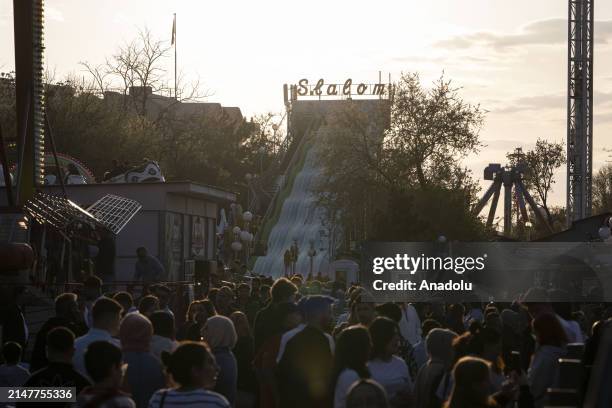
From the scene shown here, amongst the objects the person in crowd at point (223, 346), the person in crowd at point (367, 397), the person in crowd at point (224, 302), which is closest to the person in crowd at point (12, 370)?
the person in crowd at point (223, 346)

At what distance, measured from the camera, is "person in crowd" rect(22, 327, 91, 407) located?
30.9 ft

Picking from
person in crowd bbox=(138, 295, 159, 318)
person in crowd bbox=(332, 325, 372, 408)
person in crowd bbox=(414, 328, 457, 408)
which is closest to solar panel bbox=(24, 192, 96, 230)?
person in crowd bbox=(138, 295, 159, 318)

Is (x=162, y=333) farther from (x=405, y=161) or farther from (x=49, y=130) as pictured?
(x=405, y=161)

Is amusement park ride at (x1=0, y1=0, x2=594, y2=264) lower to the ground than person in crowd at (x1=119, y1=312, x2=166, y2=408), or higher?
higher

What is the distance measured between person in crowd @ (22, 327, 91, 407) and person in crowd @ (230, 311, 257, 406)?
11.9ft

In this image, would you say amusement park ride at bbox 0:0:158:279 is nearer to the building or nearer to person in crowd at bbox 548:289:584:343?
the building

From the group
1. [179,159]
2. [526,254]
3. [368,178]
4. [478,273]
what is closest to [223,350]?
[478,273]

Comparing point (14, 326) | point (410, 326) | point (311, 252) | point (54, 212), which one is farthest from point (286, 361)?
point (311, 252)

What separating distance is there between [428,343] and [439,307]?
29.1 ft

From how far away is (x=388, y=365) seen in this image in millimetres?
10289

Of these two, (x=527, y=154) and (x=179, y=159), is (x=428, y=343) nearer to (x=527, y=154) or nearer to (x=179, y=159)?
(x=179, y=159)

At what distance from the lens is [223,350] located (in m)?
12.0

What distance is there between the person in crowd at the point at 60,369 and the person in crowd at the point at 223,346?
7.44 feet
